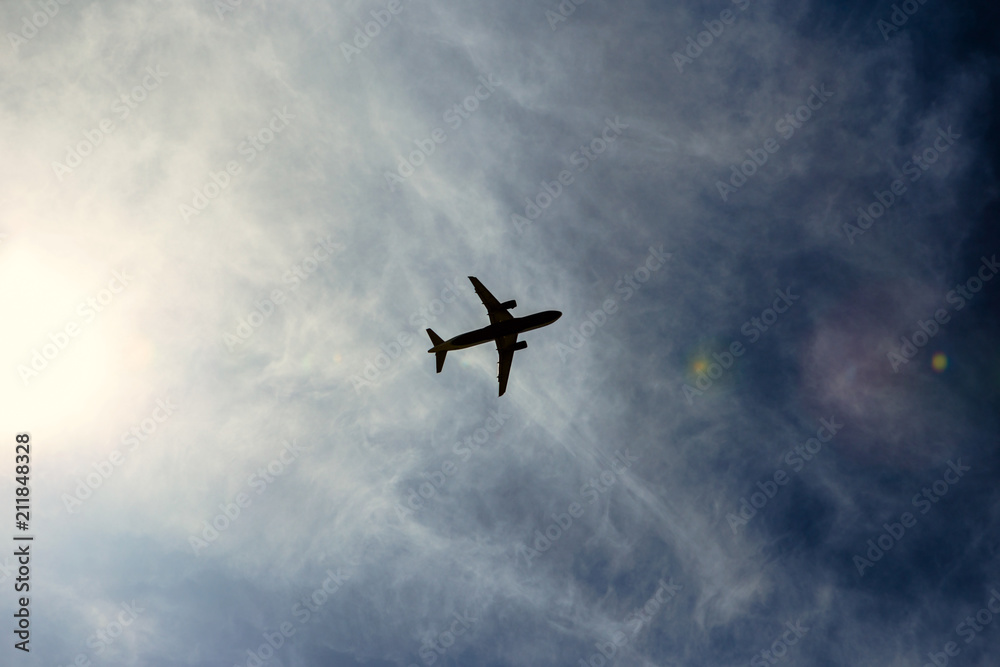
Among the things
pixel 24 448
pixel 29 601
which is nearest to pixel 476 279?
pixel 24 448

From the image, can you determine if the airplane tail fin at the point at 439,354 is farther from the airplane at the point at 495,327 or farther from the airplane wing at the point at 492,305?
the airplane wing at the point at 492,305

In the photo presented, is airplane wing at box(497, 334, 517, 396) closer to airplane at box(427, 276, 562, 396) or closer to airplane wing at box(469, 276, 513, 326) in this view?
airplane at box(427, 276, 562, 396)

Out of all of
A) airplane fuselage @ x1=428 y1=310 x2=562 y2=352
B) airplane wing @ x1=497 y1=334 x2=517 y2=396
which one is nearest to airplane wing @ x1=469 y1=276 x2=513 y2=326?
airplane fuselage @ x1=428 y1=310 x2=562 y2=352

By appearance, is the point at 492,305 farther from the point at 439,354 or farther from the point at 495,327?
the point at 439,354

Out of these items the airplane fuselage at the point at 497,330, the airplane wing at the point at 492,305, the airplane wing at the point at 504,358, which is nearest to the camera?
the airplane fuselage at the point at 497,330

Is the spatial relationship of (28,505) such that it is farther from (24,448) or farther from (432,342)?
(432,342)

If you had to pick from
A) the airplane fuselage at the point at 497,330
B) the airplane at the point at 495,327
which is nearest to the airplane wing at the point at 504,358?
the airplane at the point at 495,327
